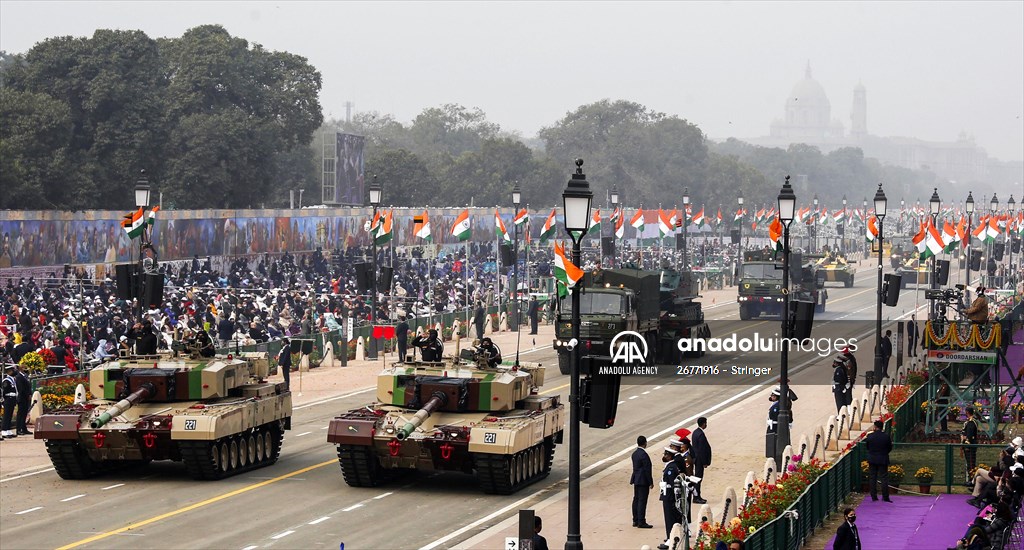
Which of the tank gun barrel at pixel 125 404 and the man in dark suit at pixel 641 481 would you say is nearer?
the man in dark suit at pixel 641 481

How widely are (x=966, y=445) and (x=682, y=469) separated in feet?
19.6

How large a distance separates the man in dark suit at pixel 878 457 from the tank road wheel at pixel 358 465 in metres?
8.73

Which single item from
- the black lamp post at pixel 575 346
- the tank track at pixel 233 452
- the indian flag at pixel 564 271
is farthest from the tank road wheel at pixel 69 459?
the black lamp post at pixel 575 346

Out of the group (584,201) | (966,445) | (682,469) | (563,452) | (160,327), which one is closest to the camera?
(584,201)

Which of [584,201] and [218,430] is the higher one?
[584,201]

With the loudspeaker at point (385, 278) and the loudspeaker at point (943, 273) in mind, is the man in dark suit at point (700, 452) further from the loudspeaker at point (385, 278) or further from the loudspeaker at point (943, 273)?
the loudspeaker at point (943, 273)

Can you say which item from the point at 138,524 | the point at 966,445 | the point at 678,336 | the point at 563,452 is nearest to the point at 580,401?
the point at 138,524

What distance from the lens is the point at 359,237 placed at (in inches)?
3398

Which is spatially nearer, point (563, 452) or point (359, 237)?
point (563, 452)

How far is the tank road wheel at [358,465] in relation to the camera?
2864 centimetres

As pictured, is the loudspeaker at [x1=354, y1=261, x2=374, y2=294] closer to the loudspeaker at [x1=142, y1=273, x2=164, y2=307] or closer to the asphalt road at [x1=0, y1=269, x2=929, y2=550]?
the asphalt road at [x1=0, y1=269, x2=929, y2=550]

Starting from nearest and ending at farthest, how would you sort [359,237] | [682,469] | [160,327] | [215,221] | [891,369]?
[682,469], [160,327], [891,369], [215,221], [359,237]

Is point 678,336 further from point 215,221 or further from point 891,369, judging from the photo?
point 215,221

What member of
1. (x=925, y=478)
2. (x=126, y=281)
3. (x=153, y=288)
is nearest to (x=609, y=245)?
(x=126, y=281)
